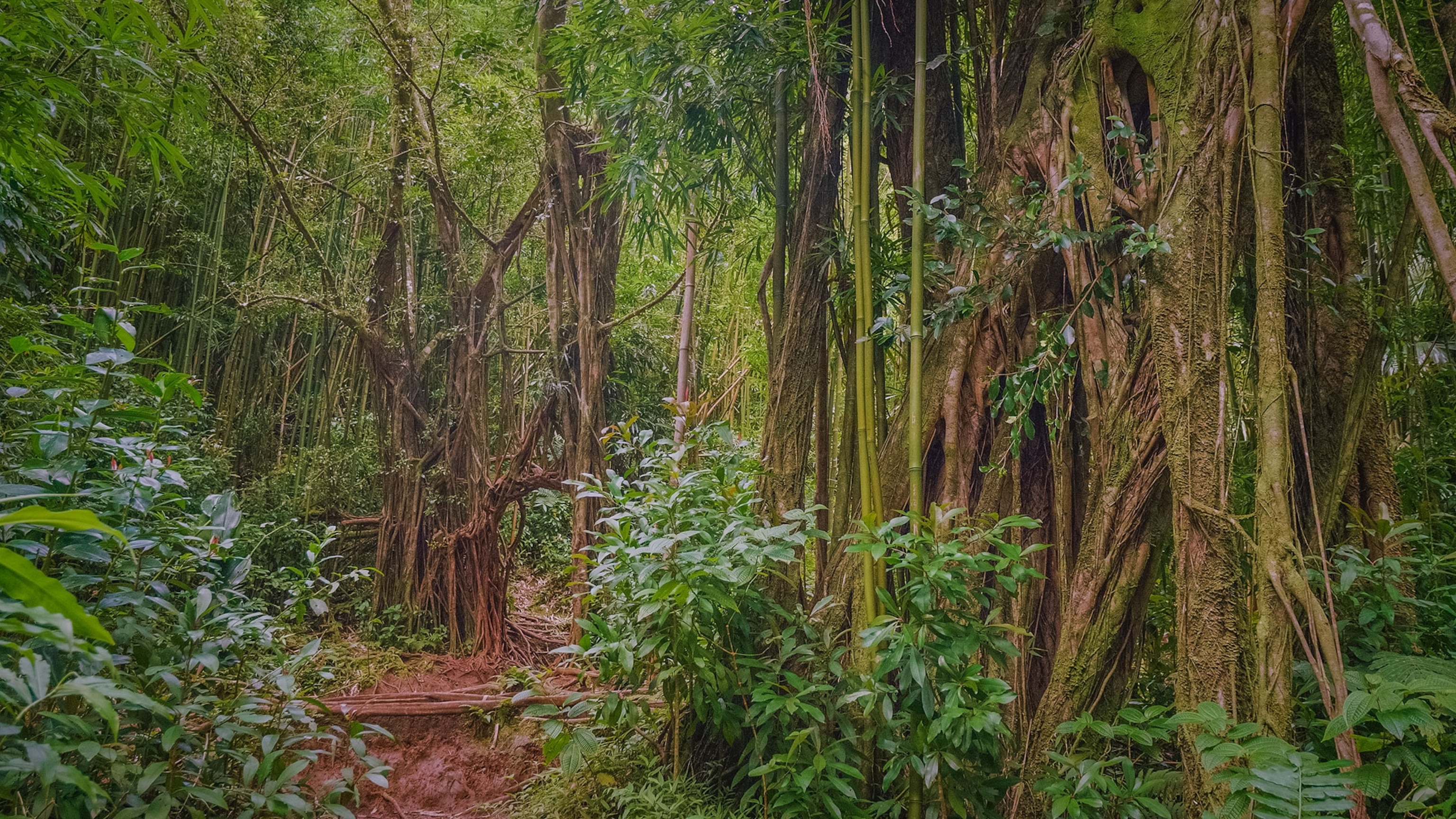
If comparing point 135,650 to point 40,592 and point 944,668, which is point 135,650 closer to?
point 40,592

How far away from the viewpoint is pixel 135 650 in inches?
52.4

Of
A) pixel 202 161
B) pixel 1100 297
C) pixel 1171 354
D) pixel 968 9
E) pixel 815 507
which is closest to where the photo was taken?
pixel 1171 354

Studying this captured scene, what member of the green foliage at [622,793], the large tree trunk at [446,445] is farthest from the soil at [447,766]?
the large tree trunk at [446,445]

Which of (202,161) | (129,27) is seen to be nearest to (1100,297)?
(129,27)

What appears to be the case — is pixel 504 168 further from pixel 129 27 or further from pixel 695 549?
pixel 695 549

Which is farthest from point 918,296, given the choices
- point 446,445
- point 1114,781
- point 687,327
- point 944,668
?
point 446,445

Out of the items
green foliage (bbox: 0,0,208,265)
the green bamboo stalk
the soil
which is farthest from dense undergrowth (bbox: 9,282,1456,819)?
the soil

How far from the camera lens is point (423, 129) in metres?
4.29

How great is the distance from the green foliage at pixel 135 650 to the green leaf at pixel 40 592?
0.38 meters

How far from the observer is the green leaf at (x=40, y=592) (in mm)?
609

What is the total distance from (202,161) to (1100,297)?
5544 mm

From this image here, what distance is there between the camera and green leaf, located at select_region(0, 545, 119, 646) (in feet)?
2.00

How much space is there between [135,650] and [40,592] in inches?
35.9

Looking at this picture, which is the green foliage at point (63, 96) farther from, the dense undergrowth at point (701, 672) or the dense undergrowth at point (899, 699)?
the dense undergrowth at point (899, 699)
